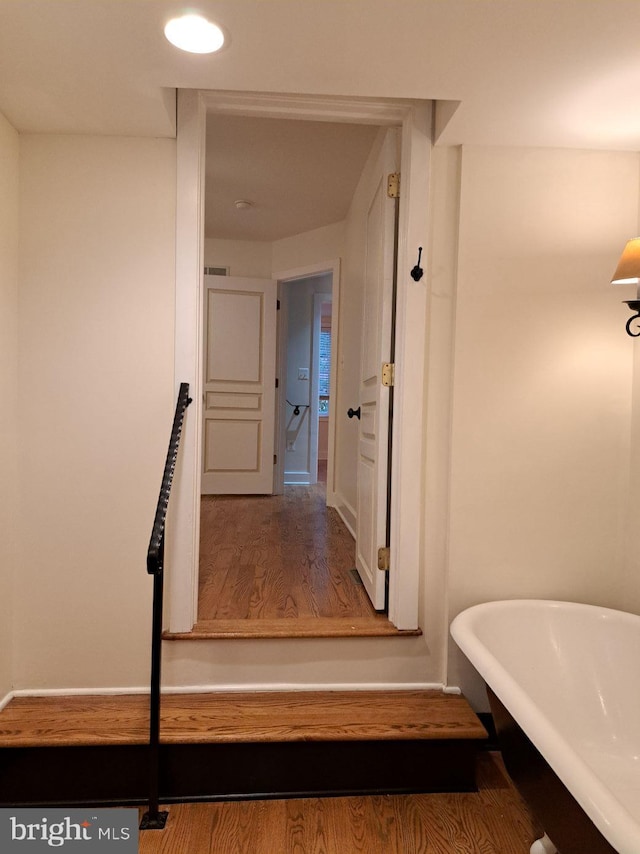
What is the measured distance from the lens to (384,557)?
6.77 feet

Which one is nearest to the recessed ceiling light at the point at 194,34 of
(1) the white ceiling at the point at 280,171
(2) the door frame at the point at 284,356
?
(1) the white ceiling at the point at 280,171

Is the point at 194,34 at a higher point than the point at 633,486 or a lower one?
higher

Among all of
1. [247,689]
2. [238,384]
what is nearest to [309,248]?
[238,384]

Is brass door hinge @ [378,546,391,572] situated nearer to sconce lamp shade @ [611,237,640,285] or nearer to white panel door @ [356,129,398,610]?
white panel door @ [356,129,398,610]

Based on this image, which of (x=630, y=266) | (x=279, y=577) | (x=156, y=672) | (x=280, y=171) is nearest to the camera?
(x=156, y=672)

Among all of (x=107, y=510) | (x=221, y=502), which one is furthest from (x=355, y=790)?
(x=221, y=502)

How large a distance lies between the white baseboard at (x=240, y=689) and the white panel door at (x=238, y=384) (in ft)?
9.17

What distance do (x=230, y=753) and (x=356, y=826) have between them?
441mm

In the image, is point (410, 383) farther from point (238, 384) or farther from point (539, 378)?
point (238, 384)

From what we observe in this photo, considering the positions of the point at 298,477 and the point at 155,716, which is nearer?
the point at 155,716

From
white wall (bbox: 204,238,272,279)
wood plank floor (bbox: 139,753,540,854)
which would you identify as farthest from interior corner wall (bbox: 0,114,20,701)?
white wall (bbox: 204,238,272,279)

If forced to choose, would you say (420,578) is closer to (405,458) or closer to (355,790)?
(405,458)

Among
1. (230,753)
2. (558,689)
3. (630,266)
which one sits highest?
(630,266)

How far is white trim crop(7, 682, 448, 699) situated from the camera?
1886 mm
